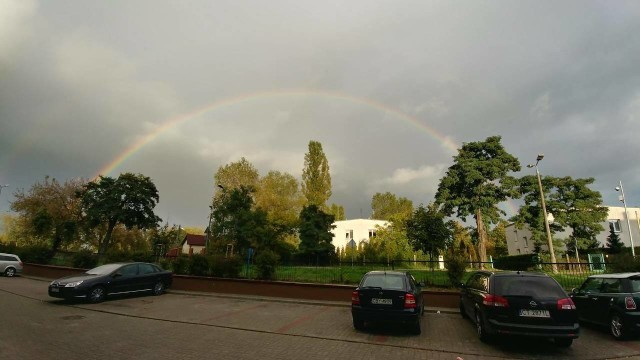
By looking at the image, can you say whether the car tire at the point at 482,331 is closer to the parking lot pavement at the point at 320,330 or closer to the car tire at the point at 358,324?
the parking lot pavement at the point at 320,330

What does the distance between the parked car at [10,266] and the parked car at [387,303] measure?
28.1m

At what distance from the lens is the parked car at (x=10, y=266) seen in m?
25.0

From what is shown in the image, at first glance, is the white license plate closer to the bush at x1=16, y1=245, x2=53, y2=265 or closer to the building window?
the bush at x1=16, y1=245, x2=53, y2=265

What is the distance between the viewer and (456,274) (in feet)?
46.3

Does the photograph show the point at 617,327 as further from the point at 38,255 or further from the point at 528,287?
the point at 38,255

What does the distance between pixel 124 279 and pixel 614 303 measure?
661 inches

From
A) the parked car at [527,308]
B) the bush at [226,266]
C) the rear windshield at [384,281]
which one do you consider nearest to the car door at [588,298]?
the parked car at [527,308]

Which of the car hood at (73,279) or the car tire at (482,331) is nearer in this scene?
the car tire at (482,331)

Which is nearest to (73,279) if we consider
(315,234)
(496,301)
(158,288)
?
(158,288)

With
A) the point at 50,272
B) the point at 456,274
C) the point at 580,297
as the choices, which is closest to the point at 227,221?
the point at 50,272

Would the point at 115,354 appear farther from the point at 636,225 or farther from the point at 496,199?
the point at 636,225

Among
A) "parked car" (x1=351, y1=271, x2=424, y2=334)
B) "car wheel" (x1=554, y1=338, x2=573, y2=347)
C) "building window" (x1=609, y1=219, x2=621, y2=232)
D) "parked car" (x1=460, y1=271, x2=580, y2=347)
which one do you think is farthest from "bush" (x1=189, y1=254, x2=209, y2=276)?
"building window" (x1=609, y1=219, x2=621, y2=232)

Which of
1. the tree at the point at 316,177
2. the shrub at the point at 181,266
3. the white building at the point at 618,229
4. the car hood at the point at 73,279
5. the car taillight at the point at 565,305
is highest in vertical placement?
the tree at the point at 316,177

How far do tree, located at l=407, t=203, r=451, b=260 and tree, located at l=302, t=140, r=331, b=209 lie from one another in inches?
977
